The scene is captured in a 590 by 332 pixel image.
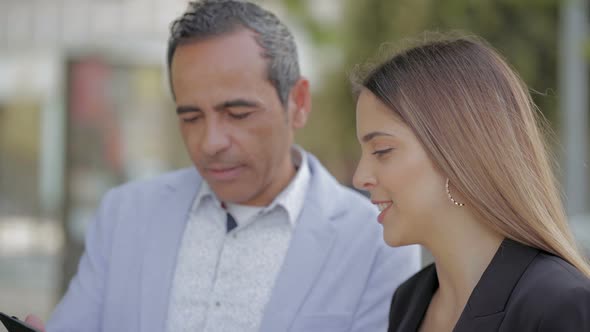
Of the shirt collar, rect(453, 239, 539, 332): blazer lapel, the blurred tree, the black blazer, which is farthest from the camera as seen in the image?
the blurred tree

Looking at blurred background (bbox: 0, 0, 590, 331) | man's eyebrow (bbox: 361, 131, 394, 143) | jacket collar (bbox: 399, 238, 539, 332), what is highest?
man's eyebrow (bbox: 361, 131, 394, 143)

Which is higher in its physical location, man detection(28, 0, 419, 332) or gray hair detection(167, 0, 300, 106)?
gray hair detection(167, 0, 300, 106)

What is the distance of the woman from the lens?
194 cm

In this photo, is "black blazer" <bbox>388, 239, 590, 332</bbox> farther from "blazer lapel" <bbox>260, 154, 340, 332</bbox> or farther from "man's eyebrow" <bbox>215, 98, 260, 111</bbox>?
"man's eyebrow" <bbox>215, 98, 260, 111</bbox>

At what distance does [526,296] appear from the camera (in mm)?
1843

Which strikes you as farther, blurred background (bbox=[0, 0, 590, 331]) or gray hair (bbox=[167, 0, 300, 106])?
blurred background (bbox=[0, 0, 590, 331])

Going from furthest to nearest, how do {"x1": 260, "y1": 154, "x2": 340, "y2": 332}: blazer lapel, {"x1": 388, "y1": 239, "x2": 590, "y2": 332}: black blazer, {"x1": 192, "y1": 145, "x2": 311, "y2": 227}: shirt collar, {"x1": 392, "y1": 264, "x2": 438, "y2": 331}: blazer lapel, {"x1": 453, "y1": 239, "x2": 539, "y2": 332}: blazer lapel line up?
{"x1": 192, "y1": 145, "x2": 311, "y2": 227}: shirt collar
{"x1": 260, "y1": 154, "x2": 340, "y2": 332}: blazer lapel
{"x1": 392, "y1": 264, "x2": 438, "y2": 331}: blazer lapel
{"x1": 453, "y1": 239, "x2": 539, "y2": 332}: blazer lapel
{"x1": 388, "y1": 239, "x2": 590, "y2": 332}: black blazer

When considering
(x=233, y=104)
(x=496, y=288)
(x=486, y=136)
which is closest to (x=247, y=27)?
(x=233, y=104)

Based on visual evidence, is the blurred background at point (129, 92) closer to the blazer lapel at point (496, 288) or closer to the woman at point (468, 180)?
the woman at point (468, 180)

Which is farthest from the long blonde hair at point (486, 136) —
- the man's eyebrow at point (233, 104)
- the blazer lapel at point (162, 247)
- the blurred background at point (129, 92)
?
the blurred background at point (129, 92)

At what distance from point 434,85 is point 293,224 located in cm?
83

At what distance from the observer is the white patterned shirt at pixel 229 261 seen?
2564 mm

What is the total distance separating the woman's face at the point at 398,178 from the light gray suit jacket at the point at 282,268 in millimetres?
471

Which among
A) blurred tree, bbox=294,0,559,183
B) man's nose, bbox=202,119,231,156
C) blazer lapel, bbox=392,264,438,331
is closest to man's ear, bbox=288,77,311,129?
man's nose, bbox=202,119,231,156
